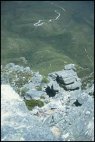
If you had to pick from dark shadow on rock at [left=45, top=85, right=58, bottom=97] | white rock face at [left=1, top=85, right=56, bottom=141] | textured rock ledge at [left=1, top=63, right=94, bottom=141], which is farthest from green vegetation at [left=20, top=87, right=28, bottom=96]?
white rock face at [left=1, top=85, right=56, bottom=141]

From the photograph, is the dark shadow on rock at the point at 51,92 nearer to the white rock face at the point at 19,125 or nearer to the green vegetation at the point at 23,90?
the green vegetation at the point at 23,90

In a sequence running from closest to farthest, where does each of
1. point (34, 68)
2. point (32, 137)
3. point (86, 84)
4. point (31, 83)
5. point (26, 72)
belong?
point (32, 137) < point (31, 83) < point (86, 84) < point (26, 72) < point (34, 68)

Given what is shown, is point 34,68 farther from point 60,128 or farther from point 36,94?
point 60,128

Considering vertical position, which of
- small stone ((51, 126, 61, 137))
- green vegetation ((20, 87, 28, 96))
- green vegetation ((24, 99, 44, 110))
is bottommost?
green vegetation ((20, 87, 28, 96))

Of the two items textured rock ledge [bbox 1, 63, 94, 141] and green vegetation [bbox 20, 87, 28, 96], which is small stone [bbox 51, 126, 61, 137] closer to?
textured rock ledge [bbox 1, 63, 94, 141]

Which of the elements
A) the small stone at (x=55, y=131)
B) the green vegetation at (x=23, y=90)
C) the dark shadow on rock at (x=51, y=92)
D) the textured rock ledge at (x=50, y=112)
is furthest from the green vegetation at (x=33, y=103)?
the small stone at (x=55, y=131)

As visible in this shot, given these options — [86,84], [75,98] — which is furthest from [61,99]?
[86,84]

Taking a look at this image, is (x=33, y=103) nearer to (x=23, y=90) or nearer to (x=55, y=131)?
(x=23, y=90)

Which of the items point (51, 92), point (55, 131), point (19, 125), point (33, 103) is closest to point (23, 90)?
point (51, 92)
